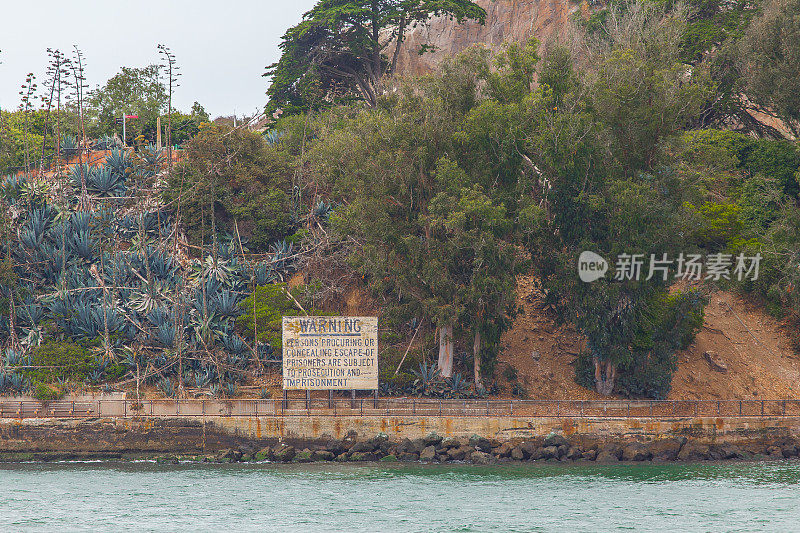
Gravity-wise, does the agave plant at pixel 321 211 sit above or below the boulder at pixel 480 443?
above

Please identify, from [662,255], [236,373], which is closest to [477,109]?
[662,255]

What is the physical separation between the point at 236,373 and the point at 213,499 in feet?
37.6

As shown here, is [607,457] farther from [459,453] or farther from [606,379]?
[459,453]

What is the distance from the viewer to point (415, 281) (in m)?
39.5

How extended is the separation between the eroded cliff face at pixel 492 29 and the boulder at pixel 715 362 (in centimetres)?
3066

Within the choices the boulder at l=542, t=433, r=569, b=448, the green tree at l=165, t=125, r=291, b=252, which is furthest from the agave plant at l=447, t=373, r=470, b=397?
the green tree at l=165, t=125, r=291, b=252

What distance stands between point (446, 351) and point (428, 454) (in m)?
5.60

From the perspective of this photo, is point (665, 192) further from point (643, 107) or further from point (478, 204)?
point (478, 204)

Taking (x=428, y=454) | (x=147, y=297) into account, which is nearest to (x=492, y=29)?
(x=147, y=297)

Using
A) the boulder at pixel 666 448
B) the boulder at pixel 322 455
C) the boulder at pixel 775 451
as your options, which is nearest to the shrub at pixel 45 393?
the boulder at pixel 322 455

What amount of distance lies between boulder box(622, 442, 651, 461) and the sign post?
33.5 feet

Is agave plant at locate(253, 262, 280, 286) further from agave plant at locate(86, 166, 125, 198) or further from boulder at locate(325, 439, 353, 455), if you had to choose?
boulder at locate(325, 439, 353, 455)

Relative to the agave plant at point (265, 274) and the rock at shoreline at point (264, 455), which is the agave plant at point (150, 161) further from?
the rock at shoreline at point (264, 455)

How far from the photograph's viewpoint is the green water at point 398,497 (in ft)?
91.3
